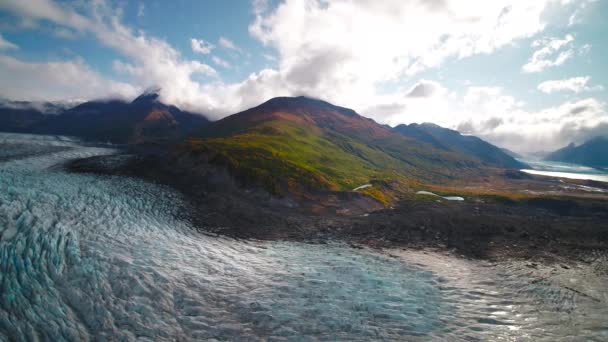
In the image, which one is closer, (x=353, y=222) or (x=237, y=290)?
(x=237, y=290)

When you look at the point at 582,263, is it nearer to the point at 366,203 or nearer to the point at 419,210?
the point at 419,210

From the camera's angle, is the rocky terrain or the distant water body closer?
the distant water body

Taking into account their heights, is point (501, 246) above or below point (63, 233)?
below

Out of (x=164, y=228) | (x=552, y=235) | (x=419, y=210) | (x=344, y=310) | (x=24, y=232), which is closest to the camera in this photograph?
(x=344, y=310)

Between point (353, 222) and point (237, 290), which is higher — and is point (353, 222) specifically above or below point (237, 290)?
above

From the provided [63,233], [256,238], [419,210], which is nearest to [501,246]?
[419,210]

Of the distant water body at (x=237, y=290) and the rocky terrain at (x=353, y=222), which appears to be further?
the rocky terrain at (x=353, y=222)

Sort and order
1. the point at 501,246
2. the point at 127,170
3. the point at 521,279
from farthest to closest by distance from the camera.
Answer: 1. the point at 127,170
2. the point at 501,246
3. the point at 521,279

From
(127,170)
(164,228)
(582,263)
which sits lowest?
(582,263)
